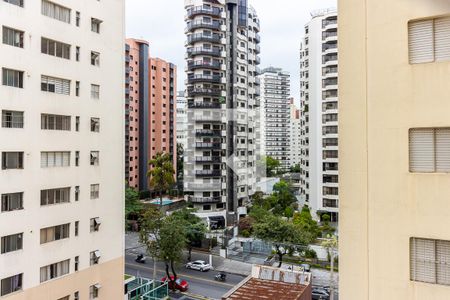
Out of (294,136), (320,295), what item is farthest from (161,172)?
(294,136)

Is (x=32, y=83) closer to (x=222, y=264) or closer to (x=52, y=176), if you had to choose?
(x=52, y=176)

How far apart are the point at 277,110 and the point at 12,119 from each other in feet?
204

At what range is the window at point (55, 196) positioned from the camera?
12.8 m

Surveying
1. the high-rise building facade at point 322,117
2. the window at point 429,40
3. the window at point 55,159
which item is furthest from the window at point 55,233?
the high-rise building facade at point 322,117

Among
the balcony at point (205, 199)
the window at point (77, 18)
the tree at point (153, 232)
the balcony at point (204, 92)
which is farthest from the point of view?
the balcony at point (204, 92)

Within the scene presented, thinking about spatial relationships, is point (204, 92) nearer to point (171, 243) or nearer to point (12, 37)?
point (171, 243)

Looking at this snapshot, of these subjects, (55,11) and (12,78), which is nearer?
(12,78)

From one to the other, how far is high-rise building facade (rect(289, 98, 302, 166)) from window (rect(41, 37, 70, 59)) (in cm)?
6409

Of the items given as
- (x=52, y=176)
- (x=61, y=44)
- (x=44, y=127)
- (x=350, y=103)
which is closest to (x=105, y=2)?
(x=61, y=44)

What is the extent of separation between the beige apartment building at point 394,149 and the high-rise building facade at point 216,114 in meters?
31.3

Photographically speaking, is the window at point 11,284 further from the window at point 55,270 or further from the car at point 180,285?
the car at point 180,285

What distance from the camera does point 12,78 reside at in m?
11.8

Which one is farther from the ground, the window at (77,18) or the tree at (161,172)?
the window at (77,18)

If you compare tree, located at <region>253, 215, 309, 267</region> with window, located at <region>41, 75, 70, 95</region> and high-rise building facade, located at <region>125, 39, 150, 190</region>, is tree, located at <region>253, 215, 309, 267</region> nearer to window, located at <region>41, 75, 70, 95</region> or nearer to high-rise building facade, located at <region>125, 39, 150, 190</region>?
window, located at <region>41, 75, 70, 95</region>
